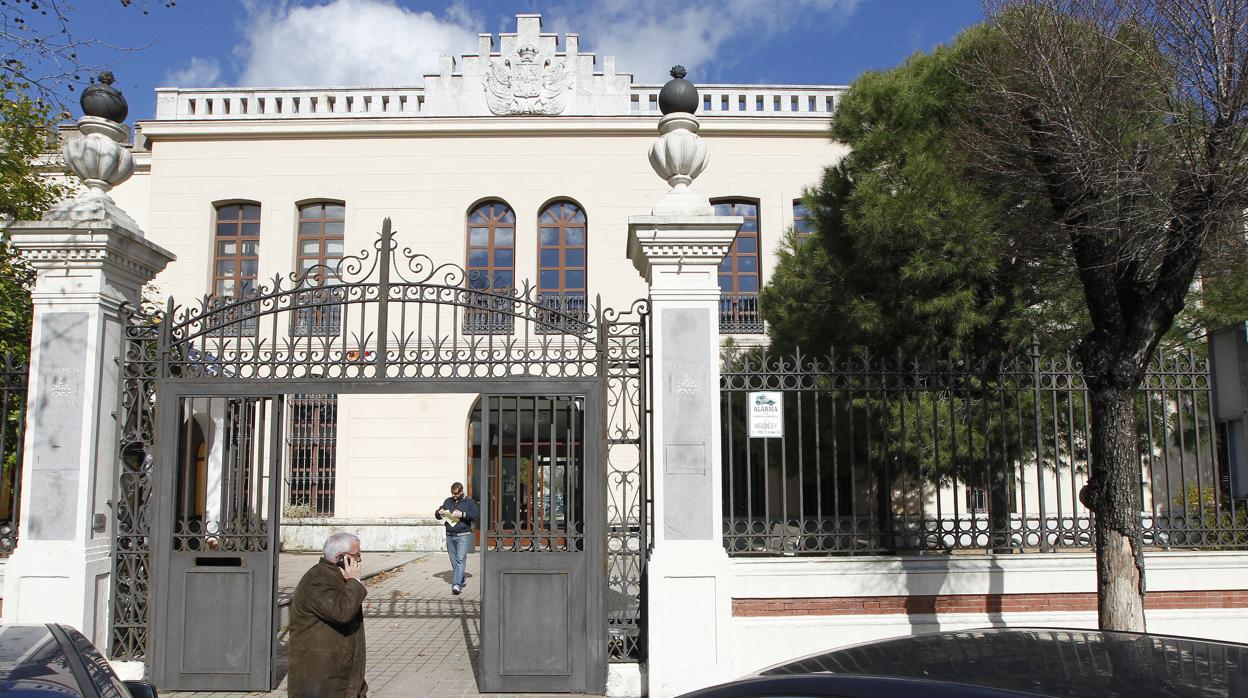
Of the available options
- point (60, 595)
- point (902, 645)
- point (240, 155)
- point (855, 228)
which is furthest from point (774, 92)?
point (902, 645)

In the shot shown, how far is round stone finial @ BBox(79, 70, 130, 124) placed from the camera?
757 cm

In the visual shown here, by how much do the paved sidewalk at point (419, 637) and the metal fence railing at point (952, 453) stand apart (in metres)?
2.82

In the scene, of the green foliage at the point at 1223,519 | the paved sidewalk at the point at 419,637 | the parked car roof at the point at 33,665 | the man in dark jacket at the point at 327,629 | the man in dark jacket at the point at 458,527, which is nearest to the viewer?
the parked car roof at the point at 33,665

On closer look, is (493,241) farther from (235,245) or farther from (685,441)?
(685,441)

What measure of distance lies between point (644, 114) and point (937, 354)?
1054 centimetres

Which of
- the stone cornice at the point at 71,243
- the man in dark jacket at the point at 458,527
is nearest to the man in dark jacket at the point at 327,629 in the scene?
the stone cornice at the point at 71,243

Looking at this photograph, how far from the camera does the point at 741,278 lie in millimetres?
19031

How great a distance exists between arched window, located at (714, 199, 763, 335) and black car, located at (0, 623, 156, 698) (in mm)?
14833

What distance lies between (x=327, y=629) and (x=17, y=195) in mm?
8741

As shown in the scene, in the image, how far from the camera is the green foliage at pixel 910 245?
994 centimetres

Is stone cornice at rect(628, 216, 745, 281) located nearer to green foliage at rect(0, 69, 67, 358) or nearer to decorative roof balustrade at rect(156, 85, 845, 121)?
green foliage at rect(0, 69, 67, 358)

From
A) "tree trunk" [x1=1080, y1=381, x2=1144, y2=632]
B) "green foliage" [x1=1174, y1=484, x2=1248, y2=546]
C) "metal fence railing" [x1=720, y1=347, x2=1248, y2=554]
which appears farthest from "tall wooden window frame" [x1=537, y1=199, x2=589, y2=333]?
"tree trunk" [x1=1080, y1=381, x2=1144, y2=632]

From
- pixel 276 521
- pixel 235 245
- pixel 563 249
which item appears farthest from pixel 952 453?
pixel 235 245

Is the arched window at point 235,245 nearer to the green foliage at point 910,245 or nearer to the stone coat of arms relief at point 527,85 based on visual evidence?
the stone coat of arms relief at point 527,85
